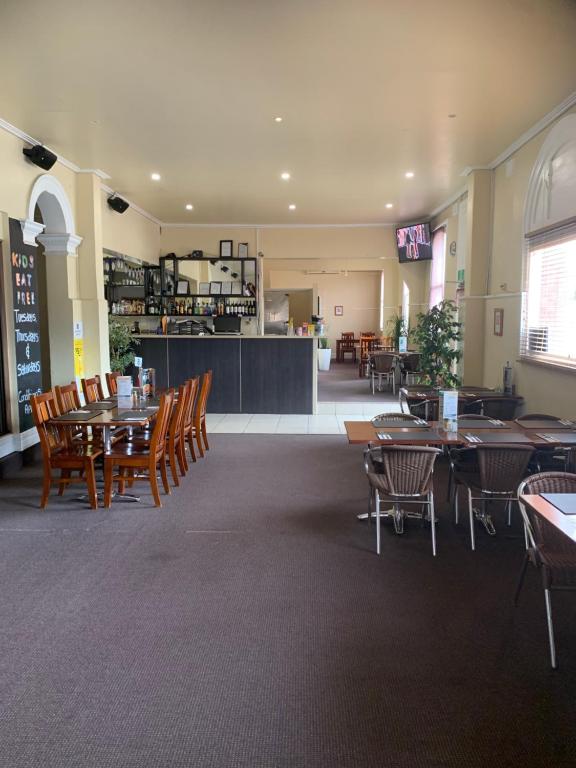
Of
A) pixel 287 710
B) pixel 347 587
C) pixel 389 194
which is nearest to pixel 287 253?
pixel 389 194

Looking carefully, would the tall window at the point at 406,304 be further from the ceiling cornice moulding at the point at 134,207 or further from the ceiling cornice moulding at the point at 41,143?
the ceiling cornice moulding at the point at 41,143

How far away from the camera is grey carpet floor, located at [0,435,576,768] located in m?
2.23

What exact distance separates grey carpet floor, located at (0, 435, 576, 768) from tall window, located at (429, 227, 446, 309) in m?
7.19

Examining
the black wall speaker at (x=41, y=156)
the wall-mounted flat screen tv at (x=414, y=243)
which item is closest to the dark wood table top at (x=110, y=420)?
the black wall speaker at (x=41, y=156)

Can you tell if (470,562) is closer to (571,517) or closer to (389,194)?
(571,517)

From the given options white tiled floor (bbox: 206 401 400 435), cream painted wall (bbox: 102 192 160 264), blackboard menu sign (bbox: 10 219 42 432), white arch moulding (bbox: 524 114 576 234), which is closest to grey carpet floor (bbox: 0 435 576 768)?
blackboard menu sign (bbox: 10 219 42 432)

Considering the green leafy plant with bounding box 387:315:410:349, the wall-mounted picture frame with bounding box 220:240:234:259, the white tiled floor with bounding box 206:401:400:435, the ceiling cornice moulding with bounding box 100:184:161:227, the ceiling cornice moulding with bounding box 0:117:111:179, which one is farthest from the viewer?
the green leafy plant with bounding box 387:315:410:349

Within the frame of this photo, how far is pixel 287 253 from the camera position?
11.9 m

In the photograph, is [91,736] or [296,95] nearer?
[91,736]

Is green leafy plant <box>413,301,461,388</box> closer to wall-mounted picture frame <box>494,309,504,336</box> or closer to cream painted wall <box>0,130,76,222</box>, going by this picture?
wall-mounted picture frame <box>494,309,504,336</box>

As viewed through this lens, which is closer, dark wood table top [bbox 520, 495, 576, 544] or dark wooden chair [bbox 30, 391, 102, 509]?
dark wood table top [bbox 520, 495, 576, 544]

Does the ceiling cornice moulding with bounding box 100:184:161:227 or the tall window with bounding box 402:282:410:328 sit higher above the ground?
the ceiling cornice moulding with bounding box 100:184:161:227

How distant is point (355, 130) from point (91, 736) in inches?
224

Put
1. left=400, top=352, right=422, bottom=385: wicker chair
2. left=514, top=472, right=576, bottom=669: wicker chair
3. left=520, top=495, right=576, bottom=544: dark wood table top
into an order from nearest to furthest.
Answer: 1. left=520, top=495, right=576, bottom=544: dark wood table top
2. left=514, top=472, right=576, bottom=669: wicker chair
3. left=400, top=352, right=422, bottom=385: wicker chair
